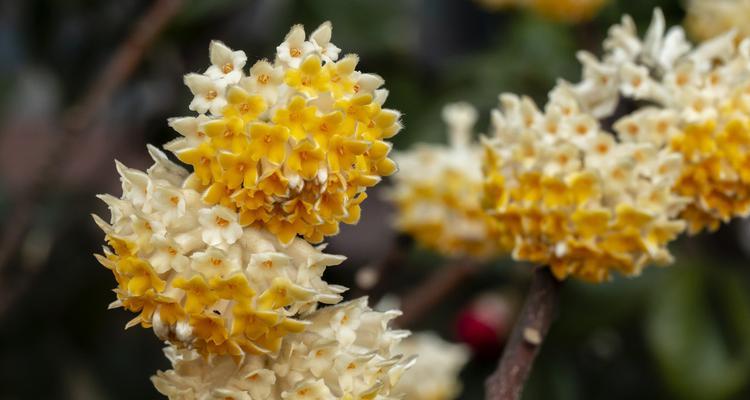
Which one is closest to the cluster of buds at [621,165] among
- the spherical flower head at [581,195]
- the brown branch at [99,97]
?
the spherical flower head at [581,195]

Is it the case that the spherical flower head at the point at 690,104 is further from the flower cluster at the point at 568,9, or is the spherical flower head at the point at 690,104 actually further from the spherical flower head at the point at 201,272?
the flower cluster at the point at 568,9

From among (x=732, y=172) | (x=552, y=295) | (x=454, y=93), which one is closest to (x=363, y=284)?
(x=552, y=295)

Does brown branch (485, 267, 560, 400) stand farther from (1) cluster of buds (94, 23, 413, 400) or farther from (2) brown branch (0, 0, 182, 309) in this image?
(2) brown branch (0, 0, 182, 309)

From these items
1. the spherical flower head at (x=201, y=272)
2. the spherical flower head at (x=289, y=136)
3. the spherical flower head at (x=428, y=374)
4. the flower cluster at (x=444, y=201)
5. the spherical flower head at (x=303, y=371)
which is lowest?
the spherical flower head at (x=303, y=371)

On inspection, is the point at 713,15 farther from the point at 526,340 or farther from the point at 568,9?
the point at 526,340

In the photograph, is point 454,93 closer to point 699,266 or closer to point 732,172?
point 699,266

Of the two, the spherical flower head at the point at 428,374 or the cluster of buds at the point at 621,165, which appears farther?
the spherical flower head at the point at 428,374
